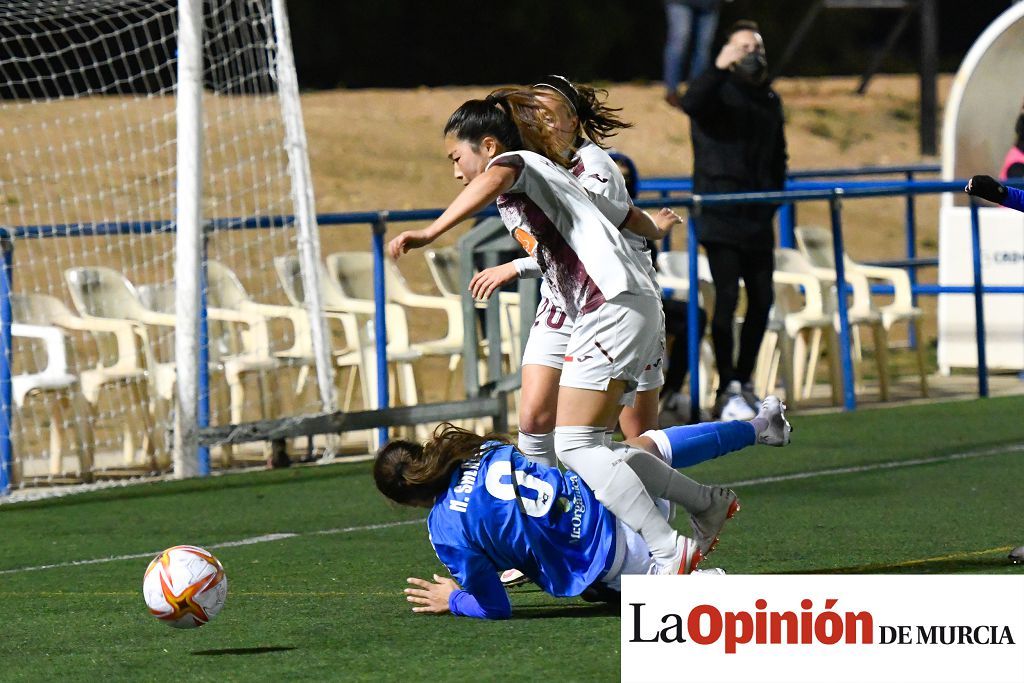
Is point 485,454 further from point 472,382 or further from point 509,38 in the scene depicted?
point 509,38

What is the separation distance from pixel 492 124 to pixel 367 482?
4.07 meters

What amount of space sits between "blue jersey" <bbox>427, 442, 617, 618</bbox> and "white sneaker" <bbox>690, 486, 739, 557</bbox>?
388mm

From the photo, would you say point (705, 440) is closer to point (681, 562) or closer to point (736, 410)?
point (681, 562)

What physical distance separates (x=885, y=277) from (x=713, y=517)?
25.2 ft

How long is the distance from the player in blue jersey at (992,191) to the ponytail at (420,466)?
1675 millimetres

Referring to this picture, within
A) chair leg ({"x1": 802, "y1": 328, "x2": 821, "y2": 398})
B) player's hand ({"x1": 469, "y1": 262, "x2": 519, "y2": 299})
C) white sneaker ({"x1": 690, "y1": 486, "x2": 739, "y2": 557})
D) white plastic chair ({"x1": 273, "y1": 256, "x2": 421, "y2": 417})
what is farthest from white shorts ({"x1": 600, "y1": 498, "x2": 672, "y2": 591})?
chair leg ({"x1": 802, "y1": 328, "x2": 821, "y2": 398})

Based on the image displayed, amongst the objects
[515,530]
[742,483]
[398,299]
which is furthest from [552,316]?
[398,299]

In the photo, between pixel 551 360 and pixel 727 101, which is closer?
pixel 551 360

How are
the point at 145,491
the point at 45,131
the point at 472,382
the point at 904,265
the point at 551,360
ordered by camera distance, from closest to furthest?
the point at 551,360, the point at 145,491, the point at 472,382, the point at 904,265, the point at 45,131

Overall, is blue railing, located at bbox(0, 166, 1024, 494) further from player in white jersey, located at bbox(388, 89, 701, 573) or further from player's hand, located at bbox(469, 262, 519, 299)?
player in white jersey, located at bbox(388, 89, 701, 573)

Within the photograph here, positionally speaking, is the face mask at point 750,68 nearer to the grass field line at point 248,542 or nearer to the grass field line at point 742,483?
the grass field line at point 742,483

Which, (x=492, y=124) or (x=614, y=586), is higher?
(x=492, y=124)

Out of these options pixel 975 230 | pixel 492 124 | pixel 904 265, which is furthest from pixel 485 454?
pixel 904 265

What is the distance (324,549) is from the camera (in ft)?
24.3
